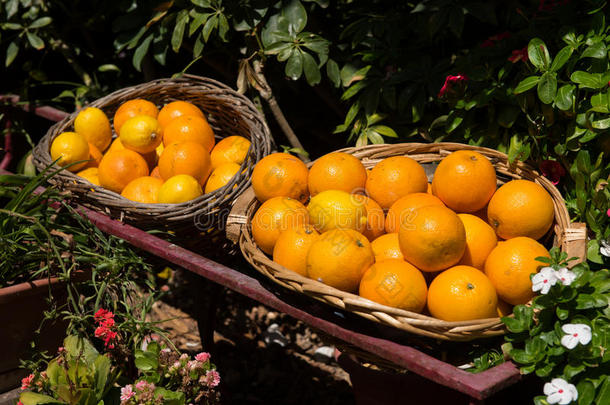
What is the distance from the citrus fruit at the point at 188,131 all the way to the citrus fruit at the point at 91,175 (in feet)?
0.87

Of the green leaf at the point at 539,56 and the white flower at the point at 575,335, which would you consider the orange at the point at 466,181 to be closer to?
the green leaf at the point at 539,56

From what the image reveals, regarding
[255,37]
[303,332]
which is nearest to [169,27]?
[255,37]

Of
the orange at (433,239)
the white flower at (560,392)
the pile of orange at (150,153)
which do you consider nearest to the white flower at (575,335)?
the white flower at (560,392)

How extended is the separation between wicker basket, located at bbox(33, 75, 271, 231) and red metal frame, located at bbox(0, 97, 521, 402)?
61 millimetres

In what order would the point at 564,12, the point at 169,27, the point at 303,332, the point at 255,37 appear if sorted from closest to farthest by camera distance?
the point at 564,12
the point at 255,37
the point at 169,27
the point at 303,332

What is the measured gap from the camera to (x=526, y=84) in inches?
59.4

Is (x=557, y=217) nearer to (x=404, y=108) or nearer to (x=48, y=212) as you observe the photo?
(x=404, y=108)

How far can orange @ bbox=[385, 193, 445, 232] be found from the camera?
4.76ft

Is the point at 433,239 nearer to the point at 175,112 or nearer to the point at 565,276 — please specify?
the point at 565,276

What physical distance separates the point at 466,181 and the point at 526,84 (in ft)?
1.03

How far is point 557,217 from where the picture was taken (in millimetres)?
1472

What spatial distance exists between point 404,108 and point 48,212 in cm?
124

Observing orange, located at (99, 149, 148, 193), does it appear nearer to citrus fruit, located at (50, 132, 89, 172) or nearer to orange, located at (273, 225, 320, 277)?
citrus fruit, located at (50, 132, 89, 172)

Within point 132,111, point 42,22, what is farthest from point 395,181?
point 42,22
